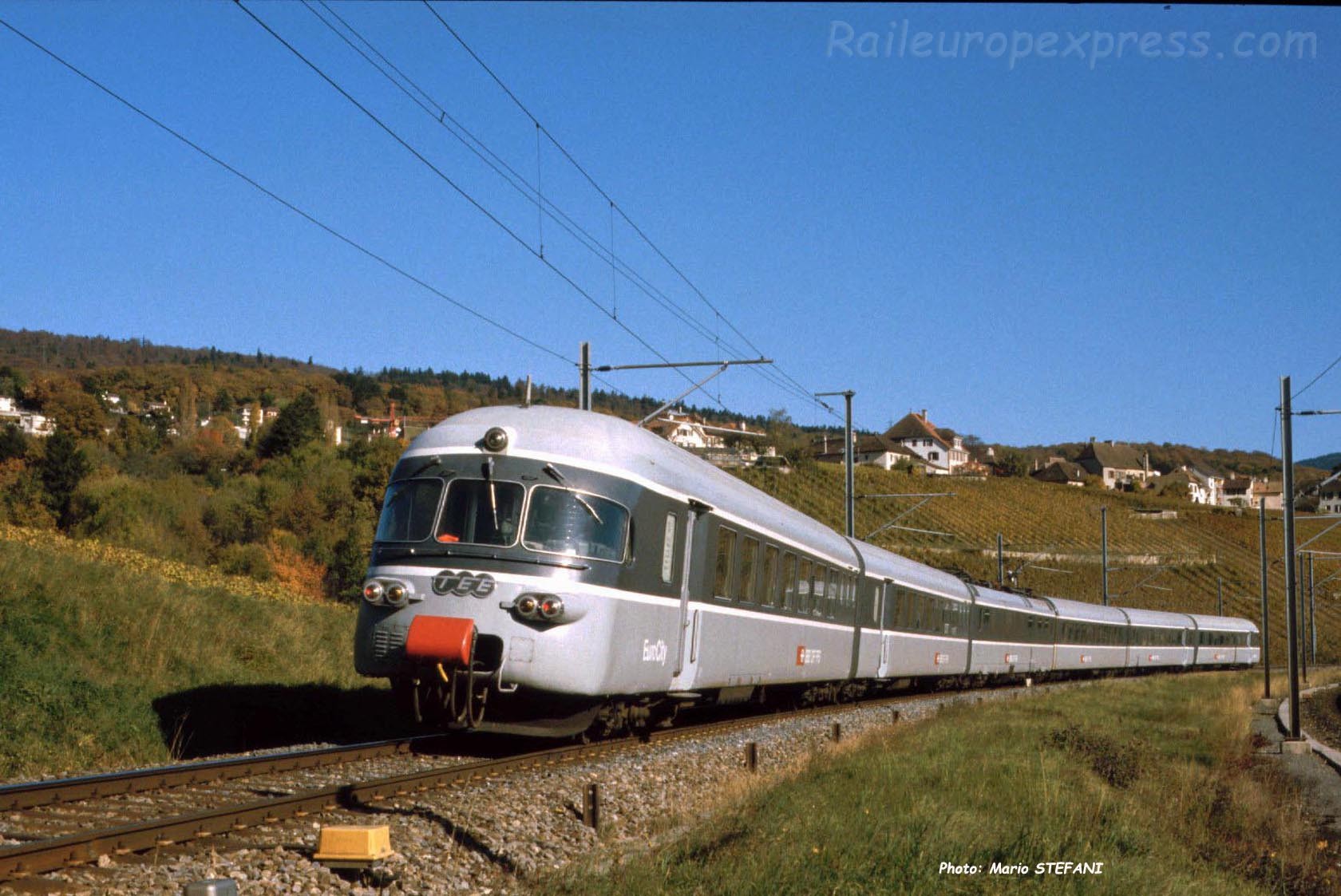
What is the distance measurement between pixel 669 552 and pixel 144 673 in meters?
7.43

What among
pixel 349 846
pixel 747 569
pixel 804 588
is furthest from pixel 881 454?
pixel 349 846

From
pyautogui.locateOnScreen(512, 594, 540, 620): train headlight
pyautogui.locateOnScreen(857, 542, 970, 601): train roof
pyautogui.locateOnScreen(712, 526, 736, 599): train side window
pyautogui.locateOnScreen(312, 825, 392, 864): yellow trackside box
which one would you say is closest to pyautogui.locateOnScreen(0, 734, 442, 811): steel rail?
pyautogui.locateOnScreen(512, 594, 540, 620): train headlight

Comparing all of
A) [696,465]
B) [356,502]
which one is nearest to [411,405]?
[356,502]

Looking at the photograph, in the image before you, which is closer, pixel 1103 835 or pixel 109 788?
pixel 109 788

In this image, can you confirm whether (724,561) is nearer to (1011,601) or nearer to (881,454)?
(1011,601)

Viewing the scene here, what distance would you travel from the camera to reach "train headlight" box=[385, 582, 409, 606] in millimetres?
11641

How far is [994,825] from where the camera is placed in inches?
418

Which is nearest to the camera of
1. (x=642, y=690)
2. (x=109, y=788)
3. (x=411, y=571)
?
(x=109, y=788)

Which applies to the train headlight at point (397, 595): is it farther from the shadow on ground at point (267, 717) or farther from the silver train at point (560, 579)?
the shadow on ground at point (267, 717)

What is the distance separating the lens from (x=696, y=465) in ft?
49.6

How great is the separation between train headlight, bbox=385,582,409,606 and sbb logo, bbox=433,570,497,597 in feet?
0.94

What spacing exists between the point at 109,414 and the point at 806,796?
3867 inches

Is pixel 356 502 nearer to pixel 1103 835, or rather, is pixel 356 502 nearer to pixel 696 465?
pixel 696 465

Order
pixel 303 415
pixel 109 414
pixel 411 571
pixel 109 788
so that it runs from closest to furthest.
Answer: pixel 109 788 < pixel 411 571 < pixel 303 415 < pixel 109 414
